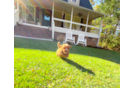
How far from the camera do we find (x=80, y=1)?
26.3 feet

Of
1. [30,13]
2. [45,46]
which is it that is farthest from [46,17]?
[45,46]

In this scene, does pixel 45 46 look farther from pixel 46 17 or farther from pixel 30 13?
pixel 30 13

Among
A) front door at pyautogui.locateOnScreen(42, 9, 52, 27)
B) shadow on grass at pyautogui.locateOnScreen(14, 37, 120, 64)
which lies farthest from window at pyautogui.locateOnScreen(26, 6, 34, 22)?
shadow on grass at pyautogui.locateOnScreen(14, 37, 120, 64)

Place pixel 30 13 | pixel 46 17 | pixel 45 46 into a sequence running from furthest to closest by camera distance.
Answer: pixel 46 17 < pixel 30 13 < pixel 45 46

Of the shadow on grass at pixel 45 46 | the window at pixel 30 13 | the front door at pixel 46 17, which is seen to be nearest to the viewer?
the shadow on grass at pixel 45 46

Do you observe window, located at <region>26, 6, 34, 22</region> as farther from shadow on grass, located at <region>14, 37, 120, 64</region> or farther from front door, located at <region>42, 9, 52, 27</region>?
shadow on grass, located at <region>14, 37, 120, 64</region>

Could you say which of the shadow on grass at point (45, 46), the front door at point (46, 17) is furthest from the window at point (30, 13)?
the shadow on grass at point (45, 46)

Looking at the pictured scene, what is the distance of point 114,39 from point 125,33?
6390 millimetres

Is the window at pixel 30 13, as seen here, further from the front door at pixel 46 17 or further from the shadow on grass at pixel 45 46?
the shadow on grass at pixel 45 46

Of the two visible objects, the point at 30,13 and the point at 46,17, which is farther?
the point at 46,17

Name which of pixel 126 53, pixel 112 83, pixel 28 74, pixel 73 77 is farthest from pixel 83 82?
pixel 28 74

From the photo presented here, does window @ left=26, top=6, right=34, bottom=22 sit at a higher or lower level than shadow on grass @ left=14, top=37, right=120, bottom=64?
higher

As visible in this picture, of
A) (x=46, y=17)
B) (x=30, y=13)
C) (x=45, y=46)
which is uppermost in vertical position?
(x=30, y=13)

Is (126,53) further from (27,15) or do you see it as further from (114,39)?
(27,15)
